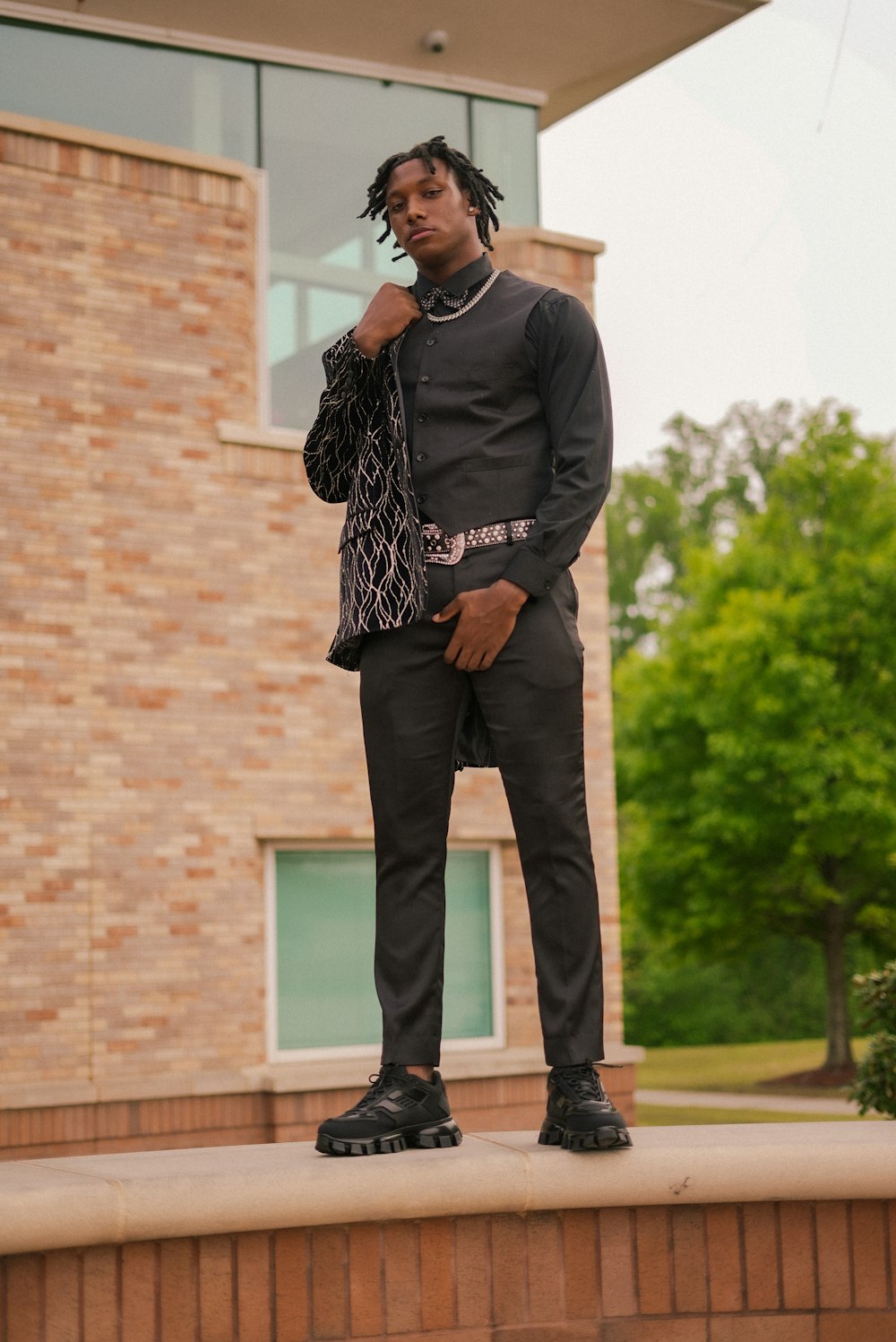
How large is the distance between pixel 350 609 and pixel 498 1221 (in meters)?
1.51

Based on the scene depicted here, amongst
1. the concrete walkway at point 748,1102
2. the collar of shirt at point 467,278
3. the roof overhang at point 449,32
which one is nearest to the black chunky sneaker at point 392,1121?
the collar of shirt at point 467,278

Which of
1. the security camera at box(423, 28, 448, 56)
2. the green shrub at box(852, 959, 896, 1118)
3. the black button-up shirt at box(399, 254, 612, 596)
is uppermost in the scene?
the security camera at box(423, 28, 448, 56)

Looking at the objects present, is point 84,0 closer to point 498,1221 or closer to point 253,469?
point 253,469

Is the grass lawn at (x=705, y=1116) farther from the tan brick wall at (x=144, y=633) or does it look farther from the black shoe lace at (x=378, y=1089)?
the black shoe lace at (x=378, y=1089)

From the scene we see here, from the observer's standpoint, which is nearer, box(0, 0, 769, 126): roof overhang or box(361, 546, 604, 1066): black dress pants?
box(361, 546, 604, 1066): black dress pants

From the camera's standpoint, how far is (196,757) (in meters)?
11.2

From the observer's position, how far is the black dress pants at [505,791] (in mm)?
3953

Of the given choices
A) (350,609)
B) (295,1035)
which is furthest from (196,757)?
(350,609)

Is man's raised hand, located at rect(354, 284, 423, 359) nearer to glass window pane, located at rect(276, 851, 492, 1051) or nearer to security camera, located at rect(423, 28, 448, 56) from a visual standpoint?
glass window pane, located at rect(276, 851, 492, 1051)

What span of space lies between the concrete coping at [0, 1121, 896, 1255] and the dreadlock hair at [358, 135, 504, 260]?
225 cm

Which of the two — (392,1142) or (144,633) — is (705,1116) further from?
(392,1142)

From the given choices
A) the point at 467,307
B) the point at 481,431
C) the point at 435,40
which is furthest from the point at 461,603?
the point at 435,40

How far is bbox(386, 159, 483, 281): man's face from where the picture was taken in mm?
4066

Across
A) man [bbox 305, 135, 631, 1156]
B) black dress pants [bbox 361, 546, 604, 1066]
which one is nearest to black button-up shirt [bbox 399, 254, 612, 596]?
man [bbox 305, 135, 631, 1156]
